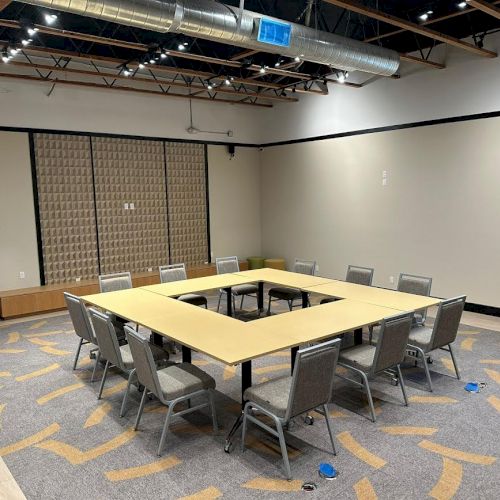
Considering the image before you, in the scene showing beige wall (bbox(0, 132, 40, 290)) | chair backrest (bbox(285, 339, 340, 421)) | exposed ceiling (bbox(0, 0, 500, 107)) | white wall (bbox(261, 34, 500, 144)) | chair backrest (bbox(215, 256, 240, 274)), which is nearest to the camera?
chair backrest (bbox(285, 339, 340, 421))

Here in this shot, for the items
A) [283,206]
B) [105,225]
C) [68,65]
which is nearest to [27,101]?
[68,65]

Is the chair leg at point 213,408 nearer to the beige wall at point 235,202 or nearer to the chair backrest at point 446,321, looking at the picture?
the chair backrest at point 446,321

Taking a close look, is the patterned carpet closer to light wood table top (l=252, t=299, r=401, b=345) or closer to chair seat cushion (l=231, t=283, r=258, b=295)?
light wood table top (l=252, t=299, r=401, b=345)

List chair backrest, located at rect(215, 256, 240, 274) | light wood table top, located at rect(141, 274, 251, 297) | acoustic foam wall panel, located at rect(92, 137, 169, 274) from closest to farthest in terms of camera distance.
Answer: light wood table top, located at rect(141, 274, 251, 297)
chair backrest, located at rect(215, 256, 240, 274)
acoustic foam wall panel, located at rect(92, 137, 169, 274)

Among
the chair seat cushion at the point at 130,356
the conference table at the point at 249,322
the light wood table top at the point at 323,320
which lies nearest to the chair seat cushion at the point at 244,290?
the conference table at the point at 249,322

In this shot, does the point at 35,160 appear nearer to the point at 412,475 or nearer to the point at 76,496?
A: the point at 76,496

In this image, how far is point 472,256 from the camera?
6.83 meters

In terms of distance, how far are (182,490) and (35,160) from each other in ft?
21.1

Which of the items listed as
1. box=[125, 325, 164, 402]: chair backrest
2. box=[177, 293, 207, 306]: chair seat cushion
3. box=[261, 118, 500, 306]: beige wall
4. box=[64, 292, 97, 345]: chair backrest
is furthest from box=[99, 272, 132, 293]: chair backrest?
box=[261, 118, 500, 306]: beige wall

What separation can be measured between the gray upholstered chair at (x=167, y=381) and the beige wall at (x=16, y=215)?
16.2ft

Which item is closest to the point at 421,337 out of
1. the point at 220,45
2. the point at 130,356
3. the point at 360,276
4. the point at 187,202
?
the point at 360,276

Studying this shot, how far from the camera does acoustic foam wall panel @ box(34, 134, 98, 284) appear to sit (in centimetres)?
768

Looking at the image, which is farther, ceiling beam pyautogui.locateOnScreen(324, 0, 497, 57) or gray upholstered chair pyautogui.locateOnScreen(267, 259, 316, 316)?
gray upholstered chair pyautogui.locateOnScreen(267, 259, 316, 316)

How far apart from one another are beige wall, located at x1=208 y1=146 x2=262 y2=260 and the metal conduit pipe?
4.48 meters
